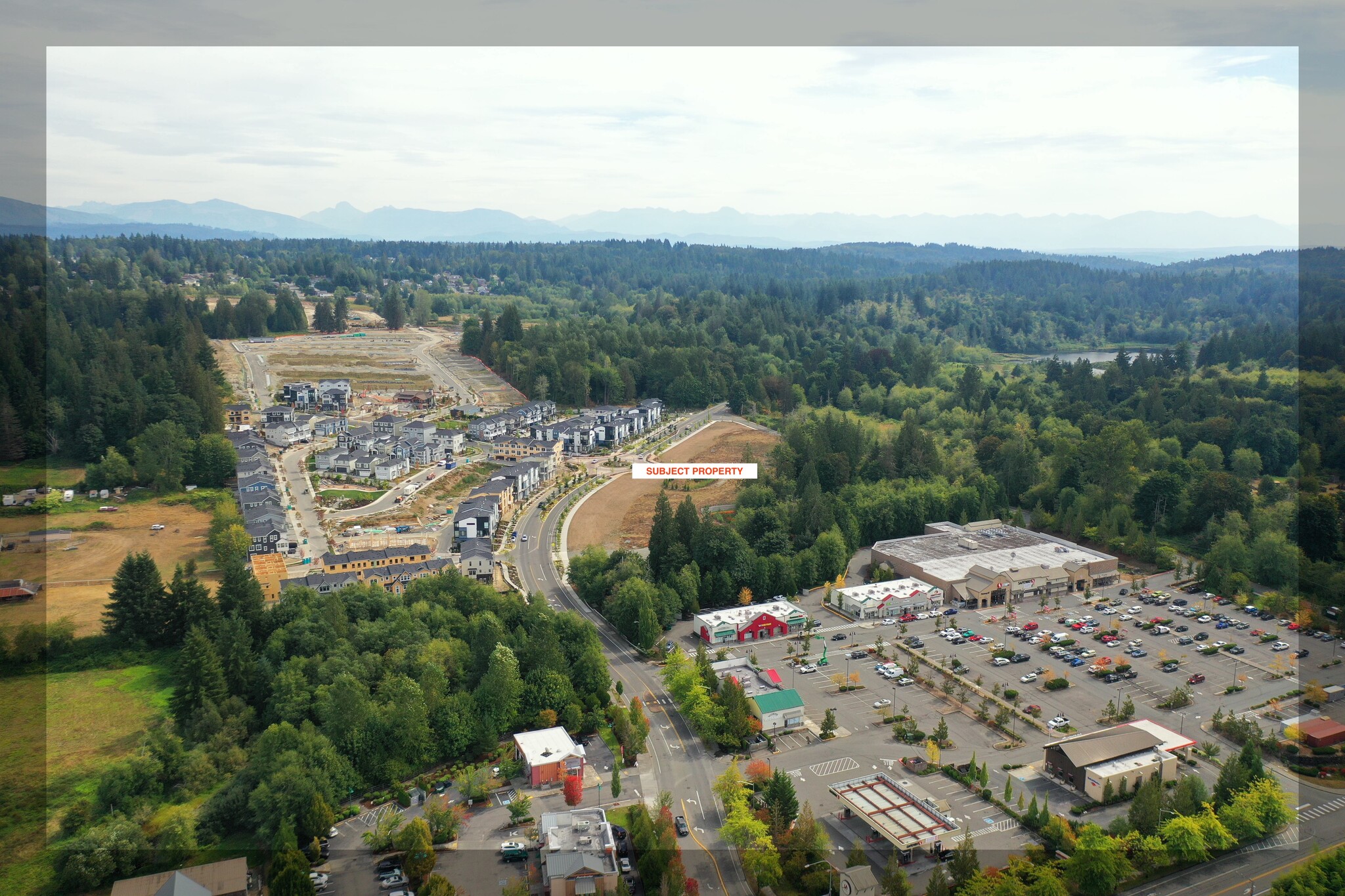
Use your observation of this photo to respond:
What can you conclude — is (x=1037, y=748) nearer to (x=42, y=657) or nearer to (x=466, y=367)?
(x=42, y=657)

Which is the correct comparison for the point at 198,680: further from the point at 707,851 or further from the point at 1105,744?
the point at 1105,744

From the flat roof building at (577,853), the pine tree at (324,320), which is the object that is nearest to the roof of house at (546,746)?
the flat roof building at (577,853)

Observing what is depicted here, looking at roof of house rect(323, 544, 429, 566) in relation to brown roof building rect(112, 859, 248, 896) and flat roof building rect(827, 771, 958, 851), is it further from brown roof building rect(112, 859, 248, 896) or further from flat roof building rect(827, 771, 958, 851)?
flat roof building rect(827, 771, 958, 851)

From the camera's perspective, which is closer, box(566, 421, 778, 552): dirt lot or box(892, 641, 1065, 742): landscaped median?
box(892, 641, 1065, 742): landscaped median

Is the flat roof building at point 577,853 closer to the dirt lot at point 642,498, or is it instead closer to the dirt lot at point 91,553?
the dirt lot at point 91,553

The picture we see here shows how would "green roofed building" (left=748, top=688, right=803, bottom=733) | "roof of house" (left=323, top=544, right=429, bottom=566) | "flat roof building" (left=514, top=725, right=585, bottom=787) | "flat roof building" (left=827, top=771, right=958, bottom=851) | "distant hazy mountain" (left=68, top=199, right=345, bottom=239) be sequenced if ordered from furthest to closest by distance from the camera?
1. "distant hazy mountain" (left=68, top=199, right=345, bottom=239)
2. "roof of house" (left=323, top=544, right=429, bottom=566)
3. "green roofed building" (left=748, top=688, right=803, bottom=733)
4. "flat roof building" (left=514, top=725, right=585, bottom=787)
5. "flat roof building" (left=827, top=771, right=958, bottom=851)

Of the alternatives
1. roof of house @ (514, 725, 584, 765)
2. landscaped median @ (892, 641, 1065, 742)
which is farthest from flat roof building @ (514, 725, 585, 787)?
landscaped median @ (892, 641, 1065, 742)

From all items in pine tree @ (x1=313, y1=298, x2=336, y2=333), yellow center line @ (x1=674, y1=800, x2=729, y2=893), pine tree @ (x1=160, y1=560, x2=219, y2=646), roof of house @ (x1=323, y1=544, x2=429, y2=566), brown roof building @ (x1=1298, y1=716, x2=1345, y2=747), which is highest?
pine tree @ (x1=313, y1=298, x2=336, y2=333)

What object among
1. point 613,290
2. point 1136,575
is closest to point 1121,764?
point 1136,575
